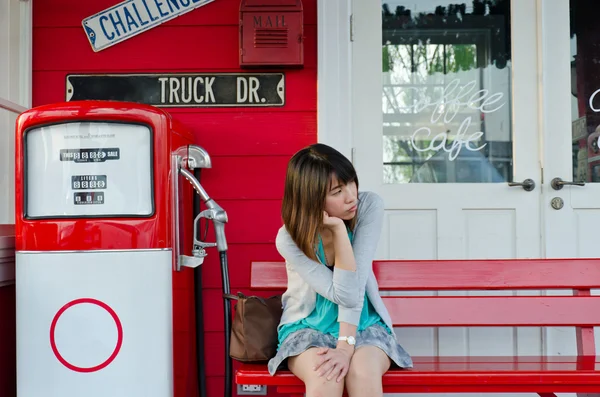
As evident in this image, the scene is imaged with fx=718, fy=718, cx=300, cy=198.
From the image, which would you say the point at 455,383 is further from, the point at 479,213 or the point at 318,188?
the point at 479,213

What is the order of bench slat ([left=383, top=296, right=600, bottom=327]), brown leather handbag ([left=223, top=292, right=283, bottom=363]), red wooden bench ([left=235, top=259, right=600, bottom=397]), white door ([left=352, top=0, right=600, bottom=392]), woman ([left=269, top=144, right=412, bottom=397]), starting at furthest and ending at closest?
white door ([left=352, top=0, right=600, bottom=392]), bench slat ([left=383, top=296, right=600, bottom=327]), red wooden bench ([left=235, top=259, right=600, bottom=397]), brown leather handbag ([left=223, top=292, right=283, bottom=363]), woman ([left=269, top=144, right=412, bottom=397])

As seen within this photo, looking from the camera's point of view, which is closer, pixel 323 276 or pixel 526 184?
pixel 323 276

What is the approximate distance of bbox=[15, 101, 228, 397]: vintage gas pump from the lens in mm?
2637

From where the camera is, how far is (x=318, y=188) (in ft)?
7.90

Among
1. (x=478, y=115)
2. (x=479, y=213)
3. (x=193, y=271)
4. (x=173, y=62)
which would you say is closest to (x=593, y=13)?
(x=478, y=115)

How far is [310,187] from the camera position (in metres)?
2.41

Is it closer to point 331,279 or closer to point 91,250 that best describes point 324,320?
point 331,279

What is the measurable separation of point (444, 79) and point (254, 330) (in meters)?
1.62

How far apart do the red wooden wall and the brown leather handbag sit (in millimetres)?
804

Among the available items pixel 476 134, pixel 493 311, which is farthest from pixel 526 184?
pixel 493 311

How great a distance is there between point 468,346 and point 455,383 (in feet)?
3.41

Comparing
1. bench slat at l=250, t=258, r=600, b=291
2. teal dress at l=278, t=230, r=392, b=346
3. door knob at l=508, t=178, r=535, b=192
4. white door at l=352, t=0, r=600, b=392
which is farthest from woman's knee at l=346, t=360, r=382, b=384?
door knob at l=508, t=178, r=535, b=192

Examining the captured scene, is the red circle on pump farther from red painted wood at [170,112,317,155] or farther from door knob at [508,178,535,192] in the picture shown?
door knob at [508,178,535,192]

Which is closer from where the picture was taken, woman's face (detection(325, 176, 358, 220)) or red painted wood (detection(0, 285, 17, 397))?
woman's face (detection(325, 176, 358, 220))
